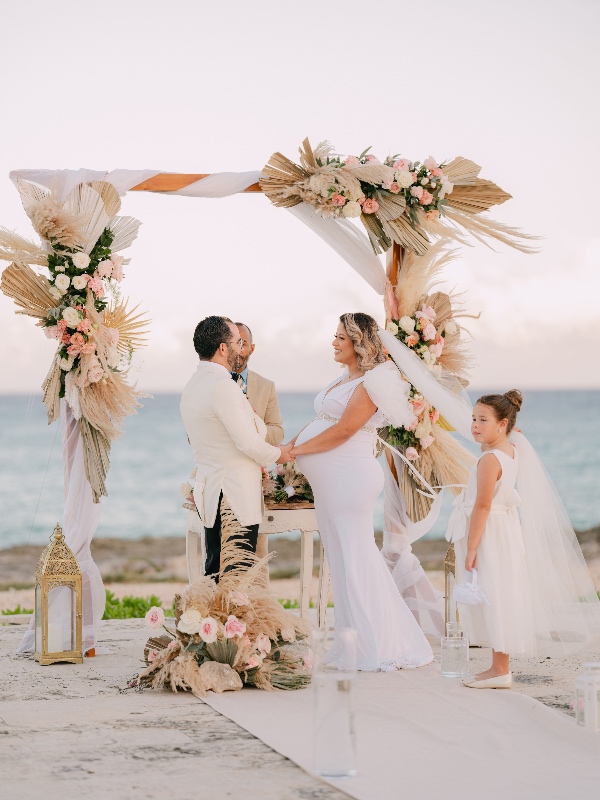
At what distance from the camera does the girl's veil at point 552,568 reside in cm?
611

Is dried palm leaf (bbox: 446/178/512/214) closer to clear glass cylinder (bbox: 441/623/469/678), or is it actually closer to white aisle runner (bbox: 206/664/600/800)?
clear glass cylinder (bbox: 441/623/469/678)

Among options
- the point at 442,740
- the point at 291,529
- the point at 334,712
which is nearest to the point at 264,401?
the point at 291,529

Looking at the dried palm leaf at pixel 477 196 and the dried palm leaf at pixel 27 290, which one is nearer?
the dried palm leaf at pixel 27 290

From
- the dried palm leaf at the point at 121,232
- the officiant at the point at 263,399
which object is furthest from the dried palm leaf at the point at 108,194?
the officiant at the point at 263,399

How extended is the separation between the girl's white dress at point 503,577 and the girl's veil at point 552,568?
16cm

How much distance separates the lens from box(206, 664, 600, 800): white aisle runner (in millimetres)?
3980

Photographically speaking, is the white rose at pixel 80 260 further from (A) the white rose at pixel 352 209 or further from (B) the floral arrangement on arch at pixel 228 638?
(B) the floral arrangement on arch at pixel 228 638

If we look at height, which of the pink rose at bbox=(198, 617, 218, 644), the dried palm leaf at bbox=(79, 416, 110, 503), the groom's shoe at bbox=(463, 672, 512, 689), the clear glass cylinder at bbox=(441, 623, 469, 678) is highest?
the dried palm leaf at bbox=(79, 416, 110, 503)

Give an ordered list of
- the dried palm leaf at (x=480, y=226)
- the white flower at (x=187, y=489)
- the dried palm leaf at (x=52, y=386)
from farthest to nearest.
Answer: the dried palm leaf at (x=480, y=226) < the dried palm leaf at (x=52, y=386) < the white flower at (x=187, y=489)

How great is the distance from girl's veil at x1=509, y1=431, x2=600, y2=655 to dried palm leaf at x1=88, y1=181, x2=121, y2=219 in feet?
8.86

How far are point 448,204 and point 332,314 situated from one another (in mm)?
19633

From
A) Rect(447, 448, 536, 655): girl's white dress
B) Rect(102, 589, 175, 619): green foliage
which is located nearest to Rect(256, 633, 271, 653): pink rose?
Rect(447, 448, 536, 655): girl's white dress

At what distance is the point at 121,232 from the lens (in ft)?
22.7

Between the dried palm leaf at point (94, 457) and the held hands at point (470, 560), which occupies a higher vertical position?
the dried palm leaf at point (94, 457)
